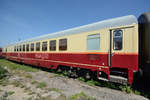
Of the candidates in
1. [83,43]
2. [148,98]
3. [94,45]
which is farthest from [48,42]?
[148,98]

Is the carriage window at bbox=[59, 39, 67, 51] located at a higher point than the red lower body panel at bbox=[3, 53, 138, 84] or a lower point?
higher

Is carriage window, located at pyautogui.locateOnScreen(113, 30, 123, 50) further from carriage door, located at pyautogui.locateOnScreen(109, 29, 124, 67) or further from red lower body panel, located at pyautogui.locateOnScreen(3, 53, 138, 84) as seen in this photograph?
red lower body panel, located at pyautogui.locateOnScreen(3, 53, 138, 84)

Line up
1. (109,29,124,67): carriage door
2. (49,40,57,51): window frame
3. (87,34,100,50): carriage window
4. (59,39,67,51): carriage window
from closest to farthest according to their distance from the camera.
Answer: (109,29,124,67): carriage door, (87,34,100,50): carriage window, (59,39,67,51): carriage window, (49,40,57,51): window frame

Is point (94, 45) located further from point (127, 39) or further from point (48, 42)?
point (48, 42)

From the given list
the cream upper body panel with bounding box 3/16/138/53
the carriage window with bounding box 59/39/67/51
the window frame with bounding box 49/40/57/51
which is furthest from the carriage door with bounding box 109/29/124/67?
the window frame with bounding box 49/40/57/51

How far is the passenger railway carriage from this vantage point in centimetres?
384

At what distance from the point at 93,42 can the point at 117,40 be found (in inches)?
47.8

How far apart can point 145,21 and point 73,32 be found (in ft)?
12.4

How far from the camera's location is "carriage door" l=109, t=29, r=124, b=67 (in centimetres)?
411

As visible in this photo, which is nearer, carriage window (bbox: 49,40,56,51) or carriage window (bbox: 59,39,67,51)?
carriage window (bbox: 59,39,67,51)

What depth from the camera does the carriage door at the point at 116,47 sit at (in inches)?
162

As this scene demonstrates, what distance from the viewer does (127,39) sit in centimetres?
397

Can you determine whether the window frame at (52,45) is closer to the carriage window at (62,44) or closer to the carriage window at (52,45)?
the carriage window at (52,45)

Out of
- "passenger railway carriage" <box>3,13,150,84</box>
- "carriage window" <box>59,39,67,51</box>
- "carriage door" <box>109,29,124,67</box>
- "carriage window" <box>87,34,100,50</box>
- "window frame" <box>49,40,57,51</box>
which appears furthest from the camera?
"window frame" <box>49,40,57,51</box>
